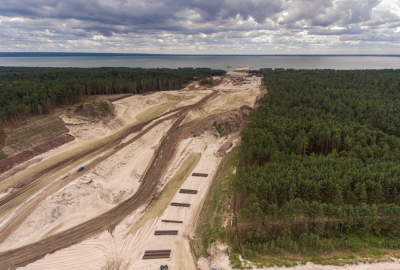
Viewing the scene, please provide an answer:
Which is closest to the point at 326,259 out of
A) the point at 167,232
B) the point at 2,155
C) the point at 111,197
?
the point at 167,232

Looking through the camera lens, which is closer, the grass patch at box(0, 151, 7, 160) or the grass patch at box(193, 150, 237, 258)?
the grass patch at box(193, 150, 237, 258)

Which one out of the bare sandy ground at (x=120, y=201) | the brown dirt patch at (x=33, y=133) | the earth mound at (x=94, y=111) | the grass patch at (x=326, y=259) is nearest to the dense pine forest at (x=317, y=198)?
the grass patch at (x=326, y=259)

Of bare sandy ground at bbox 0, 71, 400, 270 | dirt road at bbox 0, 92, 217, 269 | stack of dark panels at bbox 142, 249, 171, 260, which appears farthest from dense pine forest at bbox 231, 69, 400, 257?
dirt road at bbox 0, 92, 217, 269

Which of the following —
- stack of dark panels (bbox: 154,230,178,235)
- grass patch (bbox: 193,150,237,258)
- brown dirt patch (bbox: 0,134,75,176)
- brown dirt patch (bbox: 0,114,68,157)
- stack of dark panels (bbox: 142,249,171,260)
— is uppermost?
brown dirt patch (bbox: 0,114,68,157)

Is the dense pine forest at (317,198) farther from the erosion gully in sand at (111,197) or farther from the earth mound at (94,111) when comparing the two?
the earth mound at (94,111)

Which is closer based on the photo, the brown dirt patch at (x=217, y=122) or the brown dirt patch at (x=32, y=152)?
the brown dirt patch at (x=32, y=152)

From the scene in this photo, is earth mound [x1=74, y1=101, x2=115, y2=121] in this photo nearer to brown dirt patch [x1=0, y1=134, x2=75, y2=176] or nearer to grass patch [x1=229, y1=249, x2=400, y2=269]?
brown dirt patch [x1=0, y1=134, x2=75, y2=176]

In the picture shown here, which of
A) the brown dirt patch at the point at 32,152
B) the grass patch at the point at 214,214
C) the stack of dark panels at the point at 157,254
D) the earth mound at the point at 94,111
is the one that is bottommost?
the stack of dark panels at the point at 157,254

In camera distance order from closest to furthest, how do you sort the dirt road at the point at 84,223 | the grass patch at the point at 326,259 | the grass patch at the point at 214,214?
the grass patch at the point at 326,259 → the dirt road at the point at 84,223 → the grass patch at the point at 214,214
